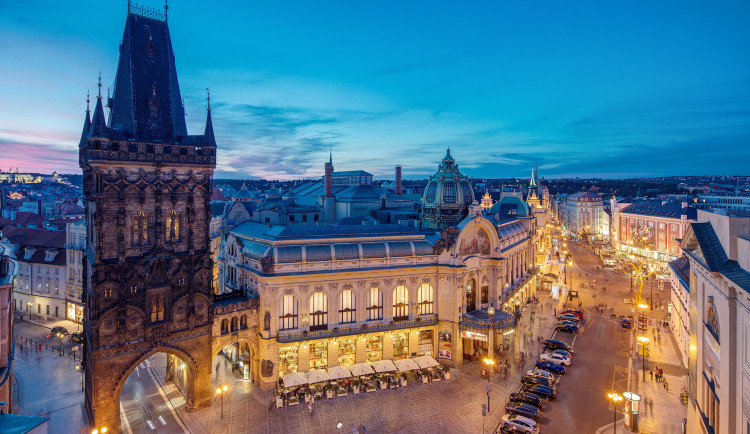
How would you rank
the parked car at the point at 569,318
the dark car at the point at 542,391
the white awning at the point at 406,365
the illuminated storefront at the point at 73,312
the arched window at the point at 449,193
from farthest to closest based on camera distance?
1. the parked car at the point at 569,318
2. the illuminated storefront at the point at 73,312
3. the arched window at the point at 449,193
4. the white awning at the point at 406,365
5. the dark car at the point at 542,391

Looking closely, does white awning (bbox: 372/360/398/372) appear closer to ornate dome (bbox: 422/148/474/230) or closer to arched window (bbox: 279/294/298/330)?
arched window (bbox: 279/294/298/330)

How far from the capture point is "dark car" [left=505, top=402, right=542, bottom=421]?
40281mm

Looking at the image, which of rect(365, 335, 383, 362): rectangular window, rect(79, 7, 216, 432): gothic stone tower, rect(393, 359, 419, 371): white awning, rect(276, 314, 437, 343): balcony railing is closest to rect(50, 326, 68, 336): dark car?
rect(79, 7, 216, 432): gothic stone tower

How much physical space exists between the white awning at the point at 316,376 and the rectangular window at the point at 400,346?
412 inches

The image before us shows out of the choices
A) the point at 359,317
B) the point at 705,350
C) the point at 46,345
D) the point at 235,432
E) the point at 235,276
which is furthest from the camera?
the point at 46,345

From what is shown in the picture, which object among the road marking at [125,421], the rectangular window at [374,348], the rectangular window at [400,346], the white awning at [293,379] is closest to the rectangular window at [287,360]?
the white awning at [293,379]

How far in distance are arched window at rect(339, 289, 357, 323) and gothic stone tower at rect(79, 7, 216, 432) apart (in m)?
15.0

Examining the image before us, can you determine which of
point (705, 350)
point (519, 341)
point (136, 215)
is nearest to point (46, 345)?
point (136, 215)

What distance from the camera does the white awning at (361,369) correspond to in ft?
155

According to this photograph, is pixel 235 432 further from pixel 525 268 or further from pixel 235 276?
pixel 525 268

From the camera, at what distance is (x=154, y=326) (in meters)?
40.3

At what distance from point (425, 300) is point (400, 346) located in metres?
6.71

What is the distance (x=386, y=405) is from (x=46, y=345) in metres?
52.1

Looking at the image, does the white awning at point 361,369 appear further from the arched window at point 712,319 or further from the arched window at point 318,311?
the arched window at point 712,319
